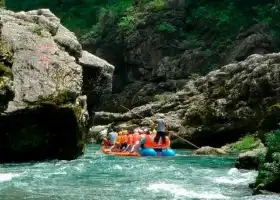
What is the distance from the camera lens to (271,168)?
10.8 meters

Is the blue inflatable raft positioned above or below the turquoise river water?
above

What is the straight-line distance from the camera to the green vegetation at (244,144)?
24594 mm

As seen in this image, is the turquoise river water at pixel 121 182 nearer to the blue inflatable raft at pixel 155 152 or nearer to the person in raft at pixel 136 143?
the blue inflatable raft at pixel 155 152

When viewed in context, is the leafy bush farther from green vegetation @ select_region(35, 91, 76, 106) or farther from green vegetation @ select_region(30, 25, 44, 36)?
green vegetation @ select_region(35, 91, 76, 106)

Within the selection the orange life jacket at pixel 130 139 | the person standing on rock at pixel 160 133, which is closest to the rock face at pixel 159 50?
the orange life jacket at pixel 130 139

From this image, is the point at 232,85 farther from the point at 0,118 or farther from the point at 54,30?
the point at 0,118

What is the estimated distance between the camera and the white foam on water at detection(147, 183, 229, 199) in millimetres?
10484

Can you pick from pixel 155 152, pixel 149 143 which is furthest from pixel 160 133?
pixel 155 152

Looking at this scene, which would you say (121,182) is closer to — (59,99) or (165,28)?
(59,99)

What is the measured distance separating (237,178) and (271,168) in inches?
118

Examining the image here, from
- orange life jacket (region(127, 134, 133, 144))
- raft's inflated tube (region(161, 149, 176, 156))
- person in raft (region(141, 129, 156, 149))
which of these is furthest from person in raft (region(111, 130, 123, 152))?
raft's inflated tube (region(161, 149, 176, 156))

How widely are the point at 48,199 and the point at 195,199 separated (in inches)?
111

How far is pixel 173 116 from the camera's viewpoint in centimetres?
3005

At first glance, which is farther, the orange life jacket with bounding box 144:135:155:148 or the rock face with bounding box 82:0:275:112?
the rock face with bounding box 82:0:275:112
